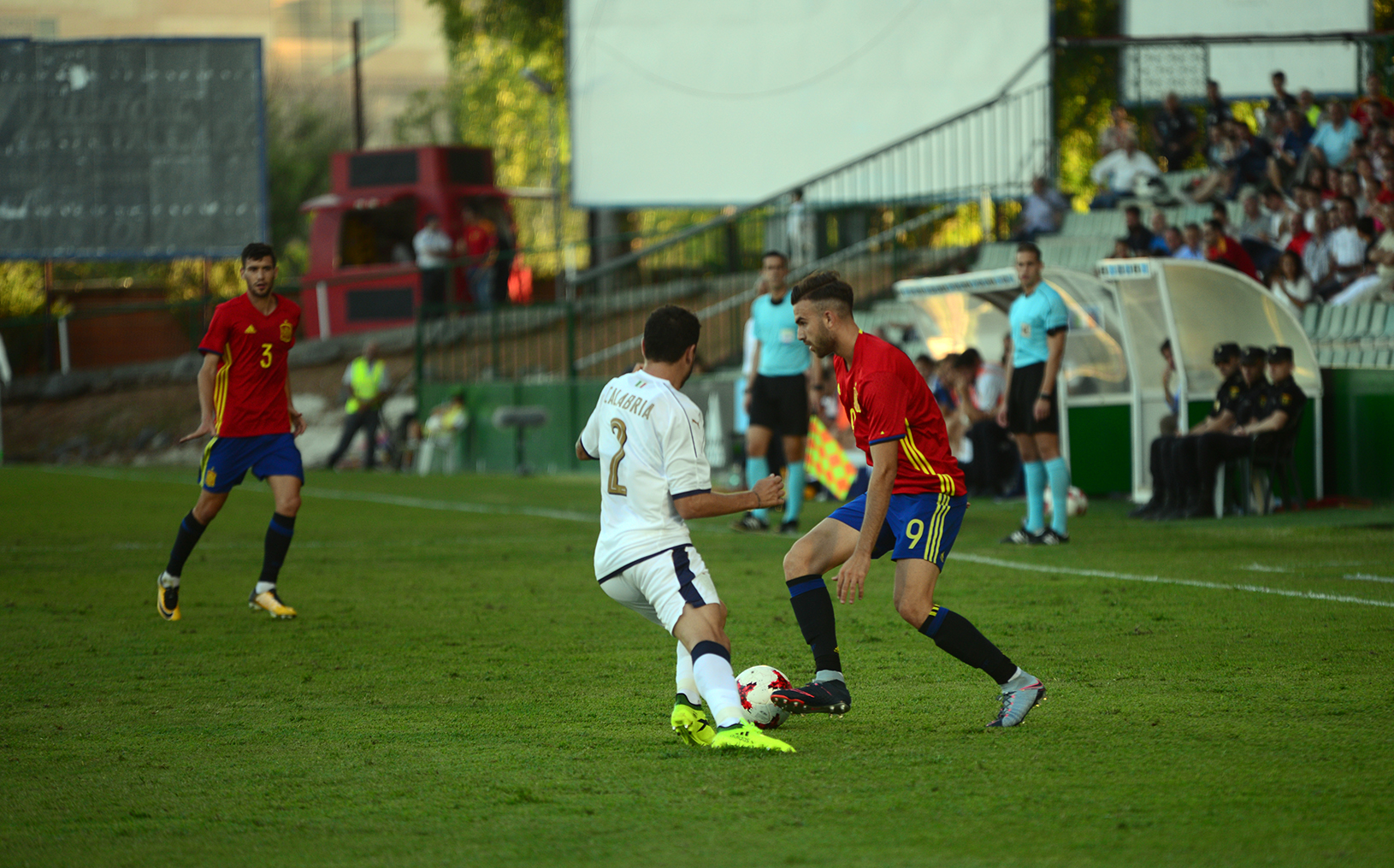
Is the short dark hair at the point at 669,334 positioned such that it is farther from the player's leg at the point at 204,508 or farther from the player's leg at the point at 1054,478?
the player's leg at the point at 1054,478

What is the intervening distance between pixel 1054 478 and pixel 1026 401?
0.61 meters

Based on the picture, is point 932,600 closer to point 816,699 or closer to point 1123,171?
point 816,699

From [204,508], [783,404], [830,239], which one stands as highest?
[830,239]

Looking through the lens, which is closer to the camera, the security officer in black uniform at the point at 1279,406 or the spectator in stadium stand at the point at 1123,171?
the security officer in black uniform at the point at 1279,406

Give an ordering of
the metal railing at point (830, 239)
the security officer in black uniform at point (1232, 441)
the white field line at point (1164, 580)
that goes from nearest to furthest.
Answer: the white field line at point (1164, 580) < the security officer in black uniform at point (1232, 441) < the metal railing at point (830, 239)

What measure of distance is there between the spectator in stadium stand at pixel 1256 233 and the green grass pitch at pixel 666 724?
6.48m

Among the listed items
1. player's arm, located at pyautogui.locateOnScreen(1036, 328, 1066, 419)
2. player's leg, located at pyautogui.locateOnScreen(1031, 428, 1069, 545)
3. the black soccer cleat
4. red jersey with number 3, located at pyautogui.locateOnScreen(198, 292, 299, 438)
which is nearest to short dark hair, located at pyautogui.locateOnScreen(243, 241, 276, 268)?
red jersey with number 3, located at pyautogui.locateOnScreen(198, 292, 299, 438)

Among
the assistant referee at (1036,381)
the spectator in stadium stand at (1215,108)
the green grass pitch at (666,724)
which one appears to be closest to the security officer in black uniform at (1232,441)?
the green grass pitch at (666,724)

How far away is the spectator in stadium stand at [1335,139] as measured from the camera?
1884 cm

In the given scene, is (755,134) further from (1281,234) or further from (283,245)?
(283,245)

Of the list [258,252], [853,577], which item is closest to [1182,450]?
Answer: [258,252]

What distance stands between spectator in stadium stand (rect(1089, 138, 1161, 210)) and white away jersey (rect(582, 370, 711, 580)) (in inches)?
658

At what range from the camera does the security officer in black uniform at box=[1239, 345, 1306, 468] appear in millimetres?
13023

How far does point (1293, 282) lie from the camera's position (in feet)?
52.2
